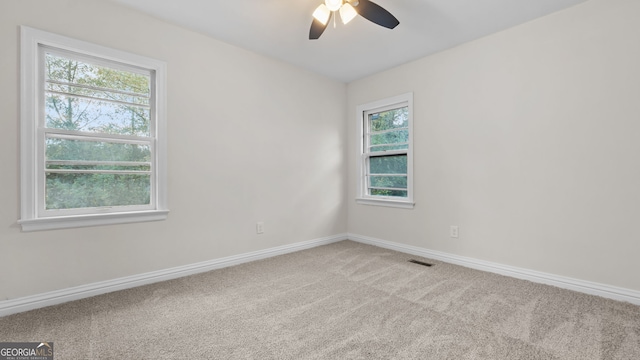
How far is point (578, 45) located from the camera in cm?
229

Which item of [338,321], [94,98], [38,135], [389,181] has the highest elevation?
[94,98]

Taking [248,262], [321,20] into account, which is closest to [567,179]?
[321,20]

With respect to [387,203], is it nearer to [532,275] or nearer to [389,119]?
[389,119]

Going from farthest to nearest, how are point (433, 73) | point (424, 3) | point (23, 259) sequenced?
point (433, 73)
point (424, 3)
point (23, 259)

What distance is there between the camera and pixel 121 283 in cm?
234

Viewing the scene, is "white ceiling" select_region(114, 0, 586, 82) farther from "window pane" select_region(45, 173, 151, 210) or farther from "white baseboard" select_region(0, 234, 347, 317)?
"white baseboard" select_region(0, 234, 347, 317)

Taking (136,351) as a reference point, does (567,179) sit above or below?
above

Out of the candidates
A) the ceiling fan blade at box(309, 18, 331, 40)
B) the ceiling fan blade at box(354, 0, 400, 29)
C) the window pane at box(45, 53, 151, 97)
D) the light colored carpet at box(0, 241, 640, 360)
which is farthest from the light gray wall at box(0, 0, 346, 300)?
the ceiling fan blade at box(354, 0, 400, 29)

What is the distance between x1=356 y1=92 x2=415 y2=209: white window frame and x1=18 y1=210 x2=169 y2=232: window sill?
8.37ft

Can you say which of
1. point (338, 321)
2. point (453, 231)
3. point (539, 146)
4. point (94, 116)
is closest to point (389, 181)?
point (453, 231)

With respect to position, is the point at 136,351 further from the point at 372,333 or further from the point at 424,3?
the point at 424,3

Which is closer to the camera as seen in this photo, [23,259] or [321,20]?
[23,259]

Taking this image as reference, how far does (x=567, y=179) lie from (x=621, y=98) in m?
0.70

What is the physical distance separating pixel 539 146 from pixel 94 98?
389cm
